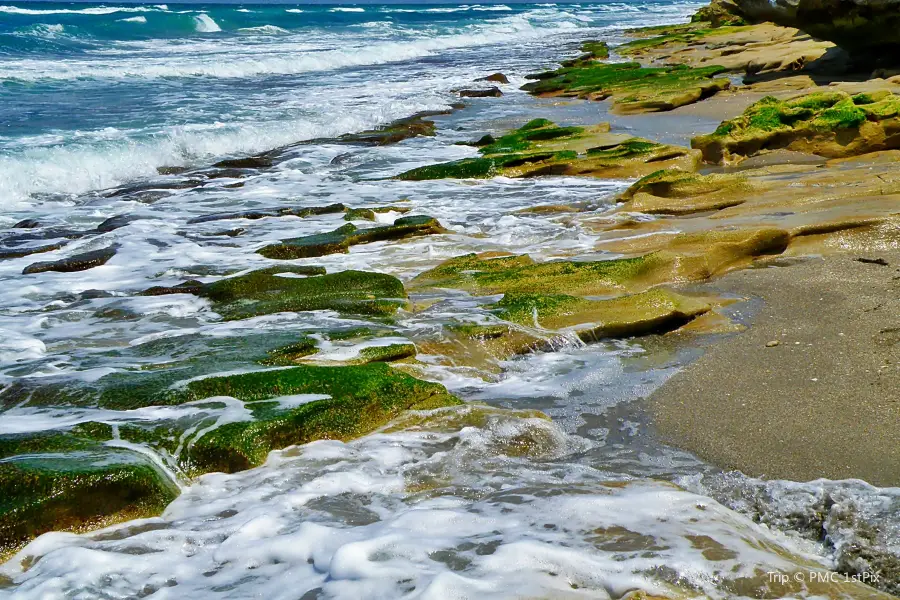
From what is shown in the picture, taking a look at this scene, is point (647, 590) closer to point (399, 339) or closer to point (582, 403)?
point (582, 403)

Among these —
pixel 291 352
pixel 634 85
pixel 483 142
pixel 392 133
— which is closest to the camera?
pixel 291 352

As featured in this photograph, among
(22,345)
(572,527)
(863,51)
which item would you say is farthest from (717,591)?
(863,51)

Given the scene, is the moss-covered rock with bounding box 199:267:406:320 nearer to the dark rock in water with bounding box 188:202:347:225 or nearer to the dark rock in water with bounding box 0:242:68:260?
the dark rock in water with bounding box 0:242:68:260

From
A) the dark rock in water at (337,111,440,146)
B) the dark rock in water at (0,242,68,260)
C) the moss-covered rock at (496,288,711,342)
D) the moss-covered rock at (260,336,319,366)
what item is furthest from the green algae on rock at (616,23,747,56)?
the moss-covered rock at (260,336,319,366)

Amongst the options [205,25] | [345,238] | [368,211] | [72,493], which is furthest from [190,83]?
[205,25]

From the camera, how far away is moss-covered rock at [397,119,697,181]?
1112cm

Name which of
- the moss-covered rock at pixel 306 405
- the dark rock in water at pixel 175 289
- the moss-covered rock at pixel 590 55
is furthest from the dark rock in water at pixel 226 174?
the moss-covered rock at pixel 590 55

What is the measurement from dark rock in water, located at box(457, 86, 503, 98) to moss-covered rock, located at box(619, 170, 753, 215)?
536 inches

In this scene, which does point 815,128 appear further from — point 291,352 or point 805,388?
point 291,352

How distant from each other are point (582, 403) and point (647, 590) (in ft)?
7.08

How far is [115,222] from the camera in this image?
1016 centimetres

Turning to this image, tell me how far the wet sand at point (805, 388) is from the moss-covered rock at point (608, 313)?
1.48 feet

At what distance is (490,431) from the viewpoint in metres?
4.37

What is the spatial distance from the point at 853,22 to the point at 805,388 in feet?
41.8
